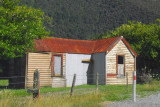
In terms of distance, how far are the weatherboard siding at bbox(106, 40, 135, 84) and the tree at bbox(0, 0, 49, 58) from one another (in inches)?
287

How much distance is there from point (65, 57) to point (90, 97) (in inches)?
478

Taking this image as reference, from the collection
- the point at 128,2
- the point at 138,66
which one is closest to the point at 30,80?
the point at 138,66

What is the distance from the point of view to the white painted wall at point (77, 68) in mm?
24141

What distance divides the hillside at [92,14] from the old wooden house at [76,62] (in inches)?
2845

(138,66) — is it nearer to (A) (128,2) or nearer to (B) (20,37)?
(B) (20,37)

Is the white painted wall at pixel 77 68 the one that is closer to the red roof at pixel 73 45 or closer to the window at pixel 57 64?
the red roof at pixel 73 45

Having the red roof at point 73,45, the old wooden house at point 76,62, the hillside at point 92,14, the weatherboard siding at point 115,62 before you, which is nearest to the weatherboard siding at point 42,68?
the old wooden house at point 76,62

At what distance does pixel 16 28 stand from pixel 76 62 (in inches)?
355

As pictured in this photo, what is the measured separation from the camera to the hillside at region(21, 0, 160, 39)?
10988 cm

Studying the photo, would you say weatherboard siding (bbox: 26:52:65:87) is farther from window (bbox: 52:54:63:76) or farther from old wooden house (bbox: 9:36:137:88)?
window (bbox: 52:54:63:76)

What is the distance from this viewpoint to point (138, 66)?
2988 centimetres

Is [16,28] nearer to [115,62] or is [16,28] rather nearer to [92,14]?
[115,62]

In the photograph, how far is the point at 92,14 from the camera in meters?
146

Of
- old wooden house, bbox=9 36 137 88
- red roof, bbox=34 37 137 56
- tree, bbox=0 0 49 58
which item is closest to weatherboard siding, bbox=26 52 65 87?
old wooden house, bbox=9 36 137 88
